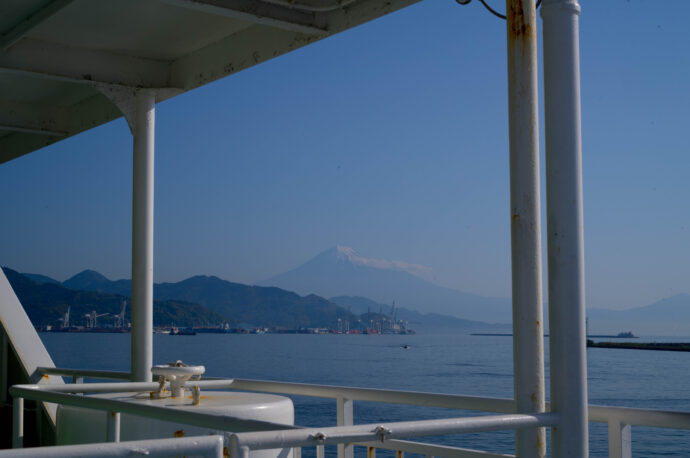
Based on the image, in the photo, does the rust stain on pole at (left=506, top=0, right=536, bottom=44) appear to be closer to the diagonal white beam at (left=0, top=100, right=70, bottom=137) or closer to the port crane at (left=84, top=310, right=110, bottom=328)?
the diagonal white beam at (left=0, top=100, right=70, bottom=137)

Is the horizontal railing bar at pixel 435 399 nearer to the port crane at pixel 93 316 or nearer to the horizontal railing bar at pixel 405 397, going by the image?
the horizontal railing bar at pixel 405 397

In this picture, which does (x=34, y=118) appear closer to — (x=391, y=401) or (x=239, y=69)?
(x=239, y=69)

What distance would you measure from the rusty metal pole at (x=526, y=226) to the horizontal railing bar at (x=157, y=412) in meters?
1.10

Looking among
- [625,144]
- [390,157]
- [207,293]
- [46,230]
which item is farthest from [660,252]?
[207,293]

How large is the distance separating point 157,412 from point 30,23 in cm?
426

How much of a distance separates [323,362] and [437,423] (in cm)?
11010

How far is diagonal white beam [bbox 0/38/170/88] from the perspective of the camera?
6.54m

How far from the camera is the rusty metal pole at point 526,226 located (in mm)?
2998

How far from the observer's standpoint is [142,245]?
6.89 m

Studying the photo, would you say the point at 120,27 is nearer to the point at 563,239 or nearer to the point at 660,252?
the point at 563,239

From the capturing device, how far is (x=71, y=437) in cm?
454

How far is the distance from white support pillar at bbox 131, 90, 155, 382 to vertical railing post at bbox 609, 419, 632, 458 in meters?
4.49

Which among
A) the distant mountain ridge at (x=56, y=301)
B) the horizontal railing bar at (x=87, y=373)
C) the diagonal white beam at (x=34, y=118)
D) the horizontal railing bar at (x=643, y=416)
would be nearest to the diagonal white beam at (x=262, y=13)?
the horizontal railing bar at (x=87, y=373)

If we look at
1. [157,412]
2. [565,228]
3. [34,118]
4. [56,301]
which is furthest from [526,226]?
[56,301]
